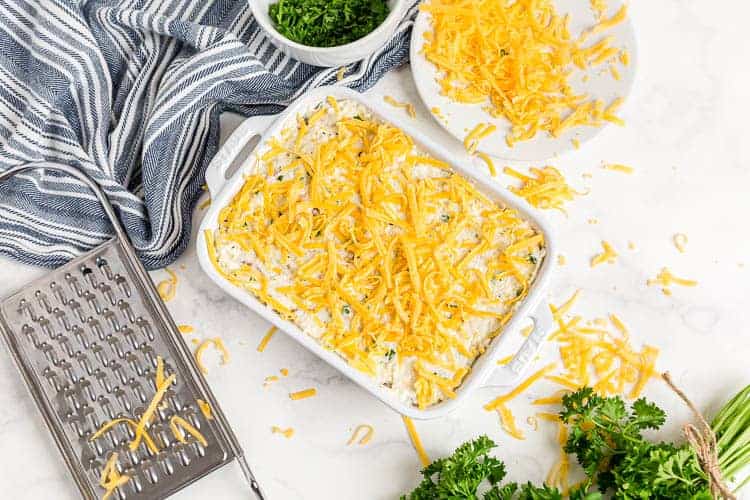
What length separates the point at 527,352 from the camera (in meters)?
1.38

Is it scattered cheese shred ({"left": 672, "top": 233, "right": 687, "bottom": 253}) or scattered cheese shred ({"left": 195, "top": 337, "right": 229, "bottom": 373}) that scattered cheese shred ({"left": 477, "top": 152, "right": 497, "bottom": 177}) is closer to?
scattered cheese shred ({"left": 672, "top": 233, "right": 687, "bottom": 253})

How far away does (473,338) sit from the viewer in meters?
1.38

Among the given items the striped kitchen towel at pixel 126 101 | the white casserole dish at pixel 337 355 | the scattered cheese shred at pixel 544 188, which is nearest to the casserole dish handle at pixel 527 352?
the white casserole dish at pixel 337 355

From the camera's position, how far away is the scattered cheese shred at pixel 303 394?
1.54m

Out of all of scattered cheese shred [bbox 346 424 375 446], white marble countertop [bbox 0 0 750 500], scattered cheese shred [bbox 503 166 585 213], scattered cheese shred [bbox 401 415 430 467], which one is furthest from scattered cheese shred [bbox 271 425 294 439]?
scattered cheese shred [bbox 503 166 585 213]

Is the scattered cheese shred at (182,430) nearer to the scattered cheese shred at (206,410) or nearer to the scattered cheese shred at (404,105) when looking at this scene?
the scattered cheese shred at (206,410)

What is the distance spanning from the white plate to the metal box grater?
2.14ft

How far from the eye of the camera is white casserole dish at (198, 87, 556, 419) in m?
1.36

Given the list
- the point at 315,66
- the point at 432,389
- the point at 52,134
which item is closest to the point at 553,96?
the point at 315,66

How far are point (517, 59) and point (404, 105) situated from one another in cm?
25

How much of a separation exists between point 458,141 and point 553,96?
0.66ft

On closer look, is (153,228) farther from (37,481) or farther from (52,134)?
(37,481)

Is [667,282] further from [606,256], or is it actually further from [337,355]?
[337,355]

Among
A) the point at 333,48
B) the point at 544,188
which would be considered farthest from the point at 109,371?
the point at 544,188
